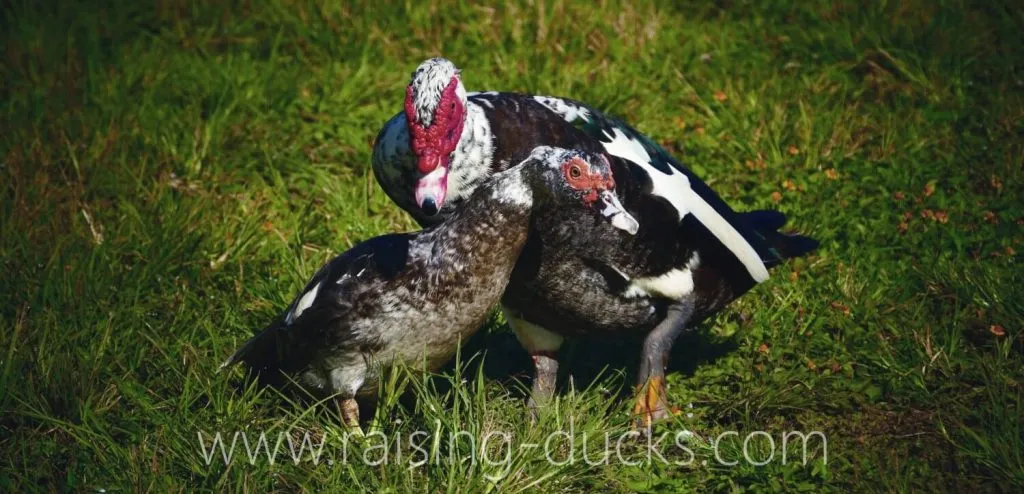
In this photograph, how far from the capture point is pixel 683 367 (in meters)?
4.71

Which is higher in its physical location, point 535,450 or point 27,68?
point 27,68

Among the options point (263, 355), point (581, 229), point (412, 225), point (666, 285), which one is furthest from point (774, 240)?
point (263, 355)

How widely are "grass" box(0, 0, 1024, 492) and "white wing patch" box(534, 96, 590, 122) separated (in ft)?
3.24

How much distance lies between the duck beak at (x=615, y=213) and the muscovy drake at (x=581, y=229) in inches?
11.1

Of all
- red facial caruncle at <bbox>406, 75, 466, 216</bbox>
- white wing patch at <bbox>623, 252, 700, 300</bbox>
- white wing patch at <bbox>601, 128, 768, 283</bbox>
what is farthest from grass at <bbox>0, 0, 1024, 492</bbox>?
red facial caruncle at <bbox>406, 75, 466, 216</bbox>

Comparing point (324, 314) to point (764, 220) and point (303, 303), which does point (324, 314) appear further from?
point (764, 220)

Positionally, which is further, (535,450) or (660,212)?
(660,212)

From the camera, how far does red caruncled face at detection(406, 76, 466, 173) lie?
12.8 feet

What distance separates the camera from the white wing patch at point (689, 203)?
14.0 feet

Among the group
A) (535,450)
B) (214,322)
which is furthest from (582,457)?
(214,322)

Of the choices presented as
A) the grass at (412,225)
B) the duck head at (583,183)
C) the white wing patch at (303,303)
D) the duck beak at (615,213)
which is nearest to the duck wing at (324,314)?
the white wing patch at (303,303)

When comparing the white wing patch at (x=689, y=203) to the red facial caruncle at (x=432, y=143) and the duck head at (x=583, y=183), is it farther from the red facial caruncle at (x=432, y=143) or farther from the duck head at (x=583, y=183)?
the red facial caruncle at (x=432, y=143)

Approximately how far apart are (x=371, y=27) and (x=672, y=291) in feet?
10.4

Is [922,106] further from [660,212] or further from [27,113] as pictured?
[27,113]
